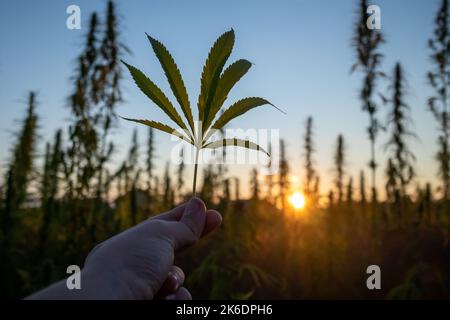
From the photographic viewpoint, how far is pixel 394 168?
1212 centimetres

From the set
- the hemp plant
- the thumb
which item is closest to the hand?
the thumb

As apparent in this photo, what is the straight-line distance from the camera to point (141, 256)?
57.0 inches

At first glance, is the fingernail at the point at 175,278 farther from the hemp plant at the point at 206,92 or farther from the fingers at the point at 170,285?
the hemp plant at the point at 206,92

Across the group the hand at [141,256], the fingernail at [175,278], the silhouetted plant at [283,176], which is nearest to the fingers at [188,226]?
the hand at [141,256]

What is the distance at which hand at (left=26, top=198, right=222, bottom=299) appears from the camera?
4.34 ft

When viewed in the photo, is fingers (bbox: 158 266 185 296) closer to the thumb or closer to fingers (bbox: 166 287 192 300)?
fingers (bbox: 166 287 192 300)

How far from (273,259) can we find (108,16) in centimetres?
729

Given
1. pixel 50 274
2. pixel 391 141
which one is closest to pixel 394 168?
pixel 391 141

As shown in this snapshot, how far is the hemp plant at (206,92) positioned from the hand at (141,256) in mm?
333

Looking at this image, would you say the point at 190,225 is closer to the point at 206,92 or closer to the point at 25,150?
the point at 206,92

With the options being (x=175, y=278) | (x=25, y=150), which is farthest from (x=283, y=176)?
(x=175, y=278)

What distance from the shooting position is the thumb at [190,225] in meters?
1.54
